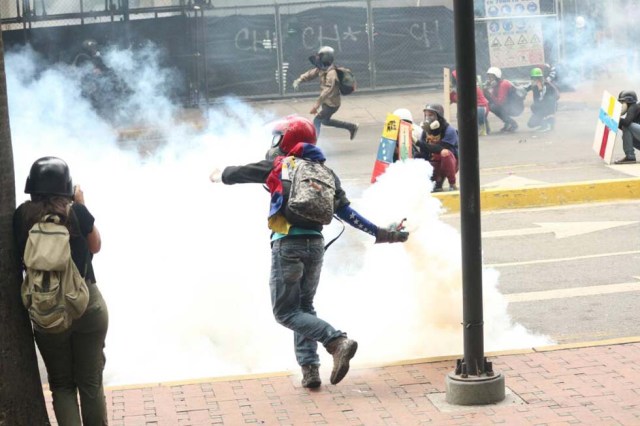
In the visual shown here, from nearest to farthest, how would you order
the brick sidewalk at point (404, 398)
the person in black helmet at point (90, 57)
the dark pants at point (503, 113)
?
the brick sidewalk at point (404, 398) → the dark pants at point (503, 113) → the person in black helmet at point (90, 57)

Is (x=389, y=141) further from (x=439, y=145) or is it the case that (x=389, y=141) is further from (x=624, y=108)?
(x=624, y=108)

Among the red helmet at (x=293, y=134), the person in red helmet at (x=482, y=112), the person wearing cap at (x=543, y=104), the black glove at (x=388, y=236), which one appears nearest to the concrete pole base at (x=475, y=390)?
the black glove at (x=388, y=236)

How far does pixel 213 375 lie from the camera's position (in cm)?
736

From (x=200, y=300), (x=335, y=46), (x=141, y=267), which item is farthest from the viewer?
(x=335, y=46)

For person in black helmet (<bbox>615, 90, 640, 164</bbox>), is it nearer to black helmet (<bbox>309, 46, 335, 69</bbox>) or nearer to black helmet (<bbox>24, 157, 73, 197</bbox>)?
black helmet (<bbox>309, 46, 335, 69</bbox>)

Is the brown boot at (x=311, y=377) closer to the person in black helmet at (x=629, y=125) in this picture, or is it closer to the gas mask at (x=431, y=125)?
the gas mask at (x=431, y=125)

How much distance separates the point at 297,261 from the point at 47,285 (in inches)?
72.5

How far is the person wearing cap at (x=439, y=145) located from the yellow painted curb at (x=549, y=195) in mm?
441

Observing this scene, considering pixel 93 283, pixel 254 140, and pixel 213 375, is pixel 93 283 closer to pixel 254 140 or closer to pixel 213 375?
pixel 213 375

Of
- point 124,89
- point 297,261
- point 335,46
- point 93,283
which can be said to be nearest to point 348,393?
point 297,261

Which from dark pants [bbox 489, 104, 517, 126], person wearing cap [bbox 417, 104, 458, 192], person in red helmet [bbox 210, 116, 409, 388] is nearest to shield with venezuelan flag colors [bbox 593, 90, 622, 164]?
person wearing cap [bbox 417, 104, 458, 192]

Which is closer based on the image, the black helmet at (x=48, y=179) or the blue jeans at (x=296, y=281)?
the black helmet at (x=48, y=179)

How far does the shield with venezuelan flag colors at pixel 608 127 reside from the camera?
1536cm

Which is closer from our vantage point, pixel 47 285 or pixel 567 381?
pixel 47 285
